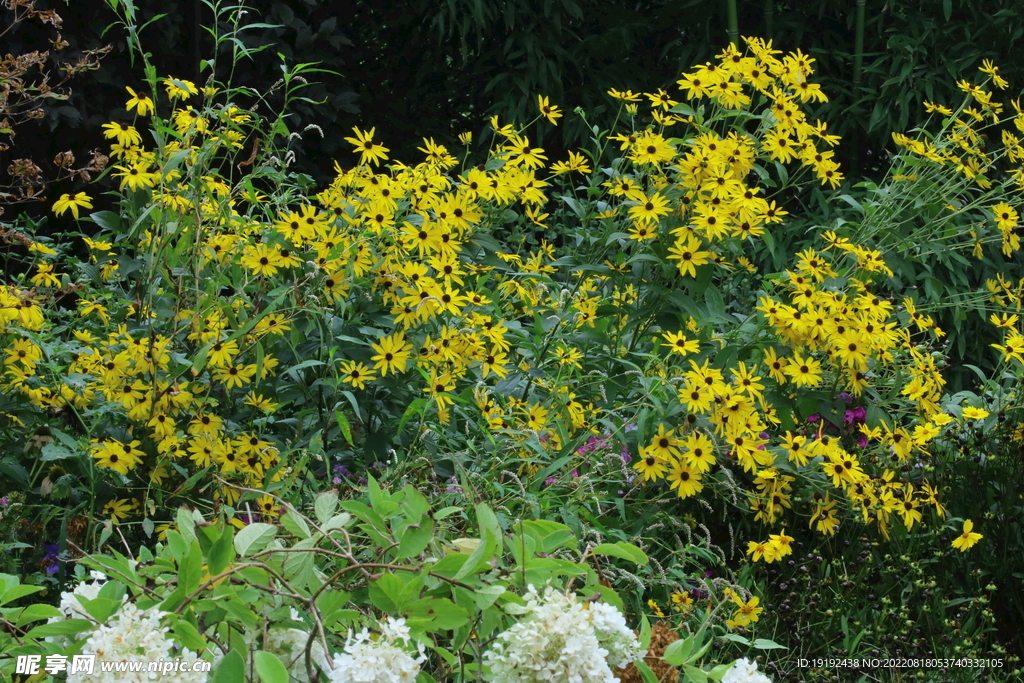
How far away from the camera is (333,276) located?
1.96m

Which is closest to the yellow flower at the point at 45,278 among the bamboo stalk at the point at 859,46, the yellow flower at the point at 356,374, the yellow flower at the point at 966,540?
the yellow flower at the point at 356,374

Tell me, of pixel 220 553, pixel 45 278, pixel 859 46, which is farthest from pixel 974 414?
pixel 859 46

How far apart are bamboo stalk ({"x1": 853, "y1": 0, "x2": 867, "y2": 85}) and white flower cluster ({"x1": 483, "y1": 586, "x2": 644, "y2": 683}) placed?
13.6ft

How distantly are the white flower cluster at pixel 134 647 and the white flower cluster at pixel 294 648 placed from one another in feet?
0.36

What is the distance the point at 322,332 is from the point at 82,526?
0.58 meters

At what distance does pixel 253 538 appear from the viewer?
1.01 meters

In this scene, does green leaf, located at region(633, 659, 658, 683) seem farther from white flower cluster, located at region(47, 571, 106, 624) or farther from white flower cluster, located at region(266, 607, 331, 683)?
white flower cluster, located at region(47, 571, 106, 624)

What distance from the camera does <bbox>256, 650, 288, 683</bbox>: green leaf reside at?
2.78 ft

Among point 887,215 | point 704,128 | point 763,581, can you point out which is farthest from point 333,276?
point 887,215

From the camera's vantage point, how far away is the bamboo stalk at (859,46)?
175 inches

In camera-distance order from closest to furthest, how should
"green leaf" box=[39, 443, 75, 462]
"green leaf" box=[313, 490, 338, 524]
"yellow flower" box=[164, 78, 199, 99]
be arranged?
"green leaf" box=[313, 490, 338, 524]
"green leaf" box=[39, 443, 75, 462]
"yellow flower" box=[164, 78, 199, 99]

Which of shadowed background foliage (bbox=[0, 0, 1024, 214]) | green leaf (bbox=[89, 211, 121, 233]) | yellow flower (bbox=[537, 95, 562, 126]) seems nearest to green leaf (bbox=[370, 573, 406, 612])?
green leaf (bbox=[89, 211, 121, 233])

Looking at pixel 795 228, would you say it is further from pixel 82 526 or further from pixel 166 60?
pixel 82 526

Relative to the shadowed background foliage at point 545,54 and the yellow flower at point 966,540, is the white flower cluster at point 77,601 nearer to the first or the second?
the yellow flower at point 966,540
